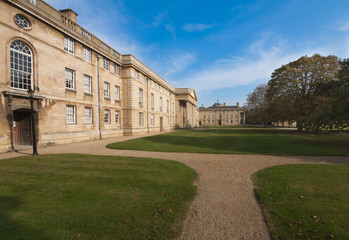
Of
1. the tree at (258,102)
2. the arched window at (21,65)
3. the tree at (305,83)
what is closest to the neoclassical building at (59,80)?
the arched window at (21,65)

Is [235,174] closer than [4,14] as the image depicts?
Yes

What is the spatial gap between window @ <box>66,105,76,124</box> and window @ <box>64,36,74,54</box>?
18.7 ft

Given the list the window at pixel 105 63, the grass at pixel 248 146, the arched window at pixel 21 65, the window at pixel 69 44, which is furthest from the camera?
the window at pixel 105 63

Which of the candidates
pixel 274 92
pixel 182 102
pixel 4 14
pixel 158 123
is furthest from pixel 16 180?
pixel 182 102

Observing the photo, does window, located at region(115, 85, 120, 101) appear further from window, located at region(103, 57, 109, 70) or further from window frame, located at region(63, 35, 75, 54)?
window frame, located at region(63, 35, 75, 54)

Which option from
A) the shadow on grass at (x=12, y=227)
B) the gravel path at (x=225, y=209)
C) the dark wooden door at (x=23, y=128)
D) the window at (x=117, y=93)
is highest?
the window at (x=117, y=93)

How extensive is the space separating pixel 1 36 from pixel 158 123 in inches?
1100

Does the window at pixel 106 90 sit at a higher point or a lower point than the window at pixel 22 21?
lower

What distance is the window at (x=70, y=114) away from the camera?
1672 cm

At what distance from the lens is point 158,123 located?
37.3 meters

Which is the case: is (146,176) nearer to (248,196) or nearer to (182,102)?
(248,196)

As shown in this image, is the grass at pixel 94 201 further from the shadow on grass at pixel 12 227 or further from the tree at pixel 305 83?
the tree at pixel 305 83

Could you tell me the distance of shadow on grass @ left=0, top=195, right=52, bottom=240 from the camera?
2.95 meters

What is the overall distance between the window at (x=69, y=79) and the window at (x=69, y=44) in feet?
6.44
